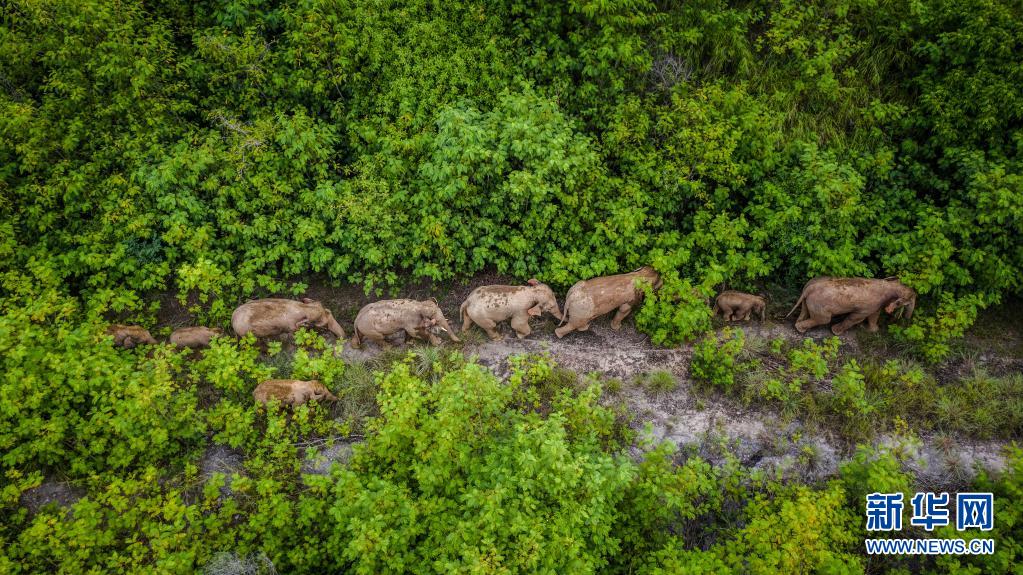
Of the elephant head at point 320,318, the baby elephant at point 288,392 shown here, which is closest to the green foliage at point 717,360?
the baby elephant at point 288,392

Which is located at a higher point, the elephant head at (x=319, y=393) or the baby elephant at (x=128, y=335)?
the baby elephant at (x=128, y=335)

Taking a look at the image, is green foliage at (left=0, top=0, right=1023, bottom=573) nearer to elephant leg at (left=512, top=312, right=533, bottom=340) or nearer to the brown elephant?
the brown elephant

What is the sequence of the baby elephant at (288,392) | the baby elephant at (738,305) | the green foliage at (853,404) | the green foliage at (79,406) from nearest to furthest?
the green foliage at (79,406), the green foliage at (853,404), the baby elephant at (288,392), the baby elephant at (738,305)

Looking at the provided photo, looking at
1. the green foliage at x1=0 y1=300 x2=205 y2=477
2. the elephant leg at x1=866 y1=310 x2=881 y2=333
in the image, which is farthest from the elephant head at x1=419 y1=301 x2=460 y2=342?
the elephant leg at x1=866 y1=310 x2=881 y2=333

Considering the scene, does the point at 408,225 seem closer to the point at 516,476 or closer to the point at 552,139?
the point at 552,139

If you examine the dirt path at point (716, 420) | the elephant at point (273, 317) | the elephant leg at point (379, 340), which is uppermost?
the elephant at point (273, 317)

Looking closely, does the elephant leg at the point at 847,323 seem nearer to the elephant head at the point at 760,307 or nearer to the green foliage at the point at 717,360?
the elephant head at the point at 760,307

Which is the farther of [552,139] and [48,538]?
[552,139]

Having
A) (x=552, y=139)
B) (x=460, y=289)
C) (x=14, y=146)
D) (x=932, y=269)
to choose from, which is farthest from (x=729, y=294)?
(x=14, y=146)
